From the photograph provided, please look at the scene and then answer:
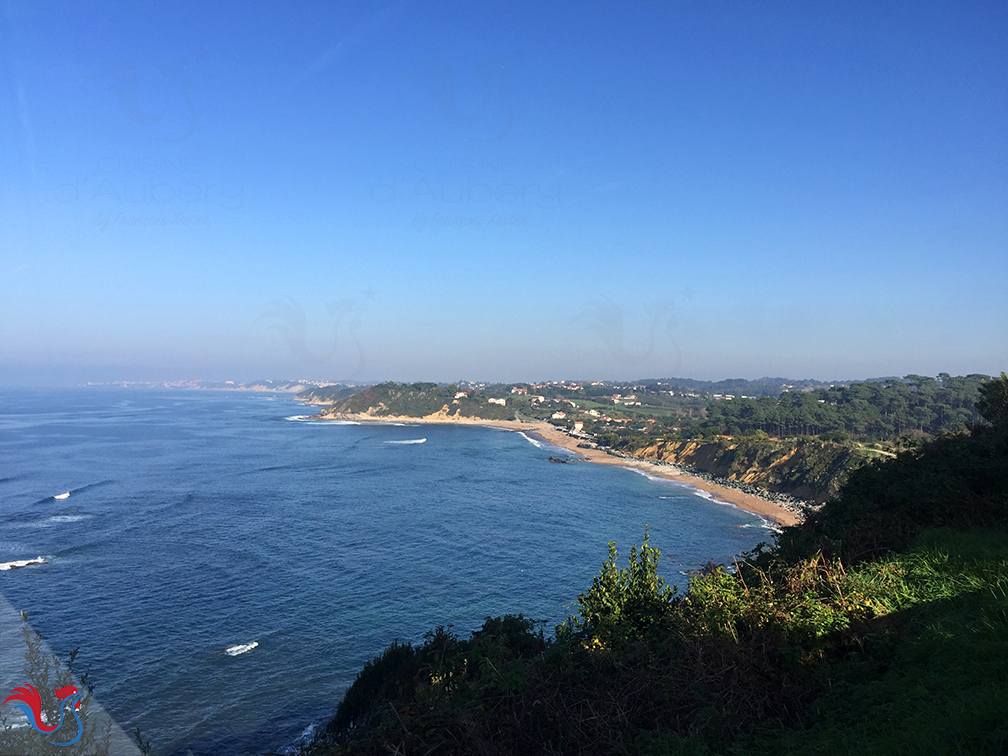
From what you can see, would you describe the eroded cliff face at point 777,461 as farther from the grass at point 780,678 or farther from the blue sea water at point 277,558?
the grass at point 780,678

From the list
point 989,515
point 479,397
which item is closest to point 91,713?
point 989,515

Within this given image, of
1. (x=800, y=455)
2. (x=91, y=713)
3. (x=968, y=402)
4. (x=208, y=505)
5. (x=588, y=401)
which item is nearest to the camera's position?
(x=91, y=713)

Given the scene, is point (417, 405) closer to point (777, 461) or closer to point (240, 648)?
point (777, 461)

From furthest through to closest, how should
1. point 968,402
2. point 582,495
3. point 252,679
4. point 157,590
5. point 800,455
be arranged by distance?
point 968,402 → point 800,455 → point 582,495 → point 157,590 → point 252,679

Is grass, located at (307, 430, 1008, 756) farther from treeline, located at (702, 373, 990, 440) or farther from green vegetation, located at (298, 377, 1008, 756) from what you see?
treeline, located at (702, 373, 990, 440)

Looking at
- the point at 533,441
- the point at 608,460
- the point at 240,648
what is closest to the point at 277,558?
the point at 240,648

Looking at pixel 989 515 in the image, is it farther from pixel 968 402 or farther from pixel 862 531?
pixel 968 402

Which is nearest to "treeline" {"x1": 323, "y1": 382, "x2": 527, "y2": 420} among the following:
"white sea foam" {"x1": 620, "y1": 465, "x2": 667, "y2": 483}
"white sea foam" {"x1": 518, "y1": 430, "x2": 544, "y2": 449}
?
"white sea foam" {"x1": 518, "y1": 430, "x2": 544, "y2": 449}
